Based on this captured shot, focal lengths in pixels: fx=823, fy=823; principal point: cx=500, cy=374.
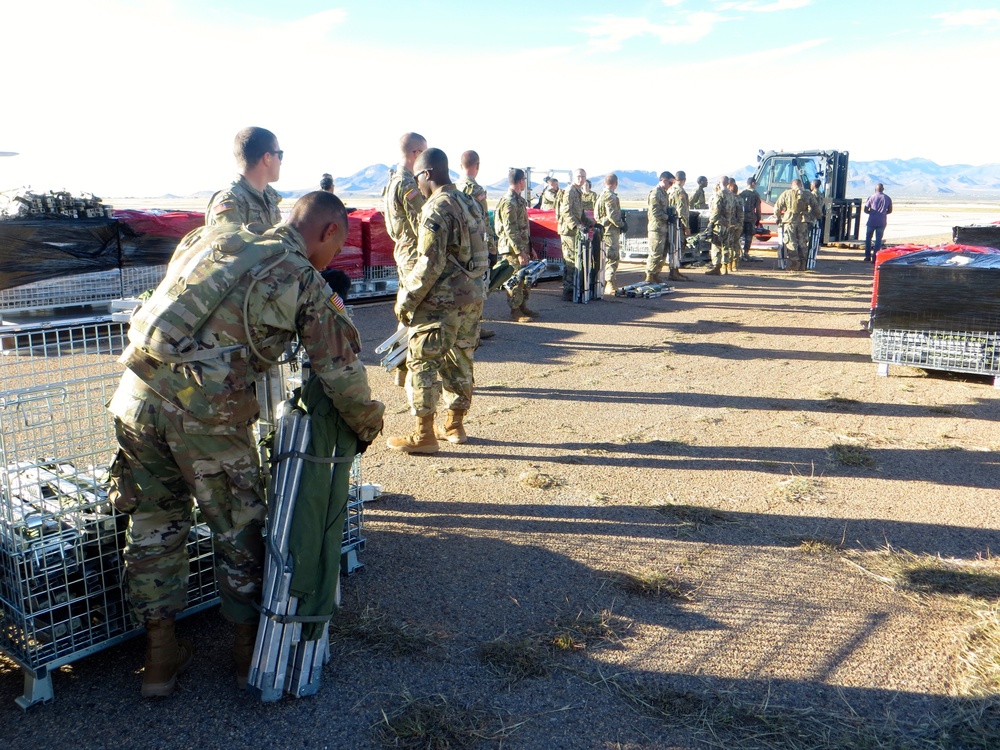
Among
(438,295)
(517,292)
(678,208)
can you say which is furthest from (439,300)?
(678,208)

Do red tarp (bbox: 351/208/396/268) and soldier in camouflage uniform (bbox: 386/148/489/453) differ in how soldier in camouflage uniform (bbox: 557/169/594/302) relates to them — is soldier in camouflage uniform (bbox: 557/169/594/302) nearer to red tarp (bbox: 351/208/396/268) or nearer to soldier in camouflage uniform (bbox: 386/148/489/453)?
red tarp (bbox: 351/208/396/268)

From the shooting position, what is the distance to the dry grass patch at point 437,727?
2.76 m

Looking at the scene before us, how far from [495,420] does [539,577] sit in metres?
2.70

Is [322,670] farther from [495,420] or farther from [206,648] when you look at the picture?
[495,420]

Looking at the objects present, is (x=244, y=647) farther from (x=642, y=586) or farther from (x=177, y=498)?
(x=642, y=586)

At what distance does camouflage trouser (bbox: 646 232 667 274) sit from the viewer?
47.4ft

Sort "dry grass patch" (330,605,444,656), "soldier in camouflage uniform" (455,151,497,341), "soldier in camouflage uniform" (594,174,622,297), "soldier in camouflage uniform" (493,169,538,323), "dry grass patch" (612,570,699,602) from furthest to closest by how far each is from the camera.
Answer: "soldier in camouflage uniform" (594,174,622,297) < "soldier in camouflage uniform" (493,169,538,323) < "soldier in camouflage uniform" (455,151,497,341) < "dry grass patch" (612,570,699,602) < "dry grass patch" (330,605,444,656)

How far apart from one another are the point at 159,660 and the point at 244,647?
301 millimetres

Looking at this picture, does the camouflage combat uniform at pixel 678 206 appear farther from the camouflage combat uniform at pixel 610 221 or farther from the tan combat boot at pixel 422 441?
the tan combat boot at pixel 422 441

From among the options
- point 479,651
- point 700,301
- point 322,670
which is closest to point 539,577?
point 479,651

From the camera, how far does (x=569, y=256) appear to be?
1278cm

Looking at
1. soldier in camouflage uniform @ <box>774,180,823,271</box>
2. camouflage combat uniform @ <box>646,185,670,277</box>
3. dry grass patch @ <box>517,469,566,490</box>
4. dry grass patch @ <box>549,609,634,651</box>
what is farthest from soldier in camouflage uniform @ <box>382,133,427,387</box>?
soldier in camouflage uniform @ <box>774,180,823,271</box>

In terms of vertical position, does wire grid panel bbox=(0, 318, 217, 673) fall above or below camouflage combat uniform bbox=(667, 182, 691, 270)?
below

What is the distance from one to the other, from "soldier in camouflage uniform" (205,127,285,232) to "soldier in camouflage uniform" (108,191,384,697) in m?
1.82
